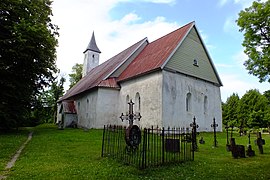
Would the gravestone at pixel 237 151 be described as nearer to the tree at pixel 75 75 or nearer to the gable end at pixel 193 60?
the gable end at pixel 193 60

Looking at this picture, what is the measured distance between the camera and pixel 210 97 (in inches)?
917

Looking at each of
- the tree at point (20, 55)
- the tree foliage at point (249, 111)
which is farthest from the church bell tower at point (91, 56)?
the tree foliage at point (249, 111)

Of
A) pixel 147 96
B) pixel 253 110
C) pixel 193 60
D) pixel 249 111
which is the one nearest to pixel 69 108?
pixel 147 96

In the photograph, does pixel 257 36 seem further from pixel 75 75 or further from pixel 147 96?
pixel 75 75

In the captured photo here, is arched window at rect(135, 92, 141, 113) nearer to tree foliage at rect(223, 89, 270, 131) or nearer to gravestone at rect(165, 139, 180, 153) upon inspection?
gravestone at rect(165, 139, 180, 153)

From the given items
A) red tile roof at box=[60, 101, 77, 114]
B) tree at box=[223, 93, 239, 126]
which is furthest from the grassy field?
tree at box=[223, 93, 239, 126]

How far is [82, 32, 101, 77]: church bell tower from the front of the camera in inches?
1734

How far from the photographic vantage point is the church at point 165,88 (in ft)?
62.6

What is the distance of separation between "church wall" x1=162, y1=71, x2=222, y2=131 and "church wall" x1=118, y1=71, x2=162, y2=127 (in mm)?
549

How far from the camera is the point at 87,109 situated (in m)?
26.4

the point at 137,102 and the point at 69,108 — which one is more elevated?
the point at 137,102

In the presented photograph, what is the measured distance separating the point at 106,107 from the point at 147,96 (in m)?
5.62

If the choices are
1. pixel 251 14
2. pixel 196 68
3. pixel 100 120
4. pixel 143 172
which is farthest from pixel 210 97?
pixel 143 172

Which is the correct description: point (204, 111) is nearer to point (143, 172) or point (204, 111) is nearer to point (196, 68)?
point (196, 68)
